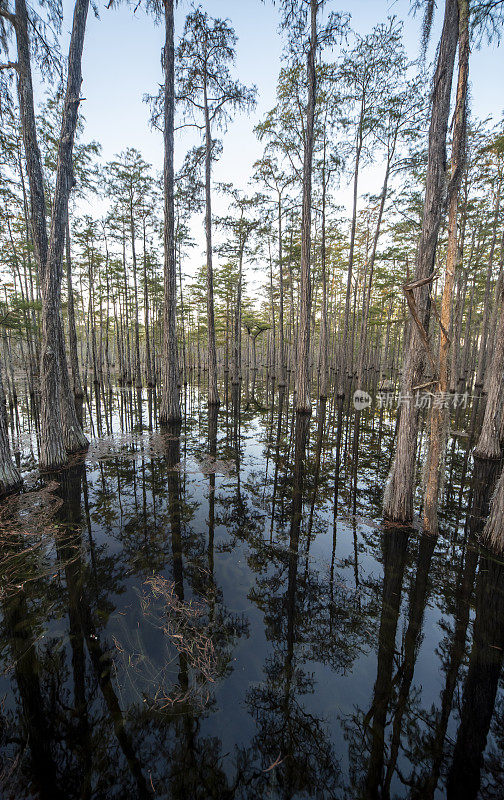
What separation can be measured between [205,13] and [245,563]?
55.8 feet

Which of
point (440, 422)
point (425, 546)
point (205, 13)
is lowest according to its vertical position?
point (425, 546)

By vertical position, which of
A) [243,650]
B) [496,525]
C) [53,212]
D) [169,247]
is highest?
[169,247]

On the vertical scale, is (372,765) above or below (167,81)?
below

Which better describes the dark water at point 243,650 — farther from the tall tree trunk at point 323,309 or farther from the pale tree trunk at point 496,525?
the tall tree trunk at point 323,309

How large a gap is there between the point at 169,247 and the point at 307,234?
5083 millimetres

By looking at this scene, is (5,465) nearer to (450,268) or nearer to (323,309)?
(450,268)

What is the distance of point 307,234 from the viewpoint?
10.7 metres

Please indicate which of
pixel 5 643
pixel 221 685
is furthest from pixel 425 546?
pixel 5 643

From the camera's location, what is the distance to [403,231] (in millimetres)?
18406

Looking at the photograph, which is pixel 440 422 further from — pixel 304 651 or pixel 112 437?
pixel 112 437

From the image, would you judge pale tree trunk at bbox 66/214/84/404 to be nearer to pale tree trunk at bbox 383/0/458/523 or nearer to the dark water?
the dark water

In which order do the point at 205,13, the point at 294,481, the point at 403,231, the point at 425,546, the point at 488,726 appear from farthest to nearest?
the point at 403,231
the point at 205,13
the point at 294,481
the point at 425,546
the point at 488,726

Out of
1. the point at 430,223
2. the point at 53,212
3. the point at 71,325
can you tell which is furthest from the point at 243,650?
the point at 71,325

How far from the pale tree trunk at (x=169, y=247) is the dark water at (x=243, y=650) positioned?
5.77 meters
